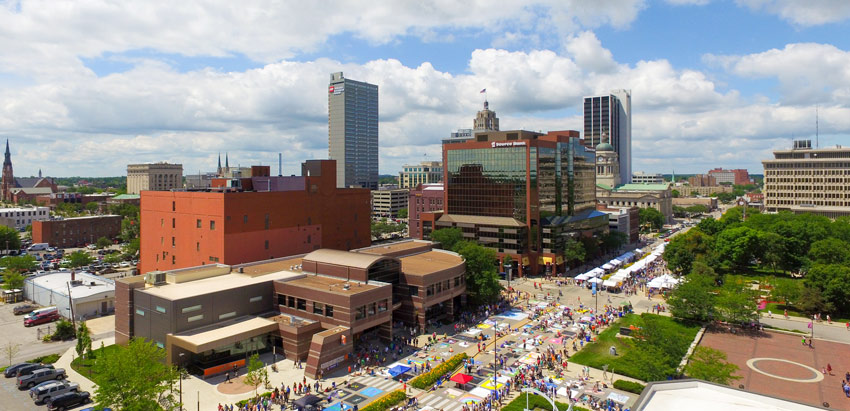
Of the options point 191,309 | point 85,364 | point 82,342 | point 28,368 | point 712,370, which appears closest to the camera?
point 712,370

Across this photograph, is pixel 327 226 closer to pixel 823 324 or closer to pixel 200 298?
pixel 200 298

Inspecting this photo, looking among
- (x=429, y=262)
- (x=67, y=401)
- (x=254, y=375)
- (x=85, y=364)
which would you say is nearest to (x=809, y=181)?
(x=429, y=262)

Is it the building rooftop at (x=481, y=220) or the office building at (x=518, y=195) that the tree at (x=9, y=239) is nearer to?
the office building at (x=518, y=195)

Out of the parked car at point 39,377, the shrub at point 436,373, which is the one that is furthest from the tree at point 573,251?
the parked car at point 39,377

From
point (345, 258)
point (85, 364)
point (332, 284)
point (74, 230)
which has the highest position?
point (345, 258)

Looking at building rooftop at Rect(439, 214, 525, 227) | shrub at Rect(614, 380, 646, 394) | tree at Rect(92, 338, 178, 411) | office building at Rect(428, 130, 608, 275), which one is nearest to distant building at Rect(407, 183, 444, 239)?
building rooftop at Rect(439, 214, 525, 227)

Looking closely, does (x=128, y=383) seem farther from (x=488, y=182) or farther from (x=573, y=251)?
(x=573, y=251)
